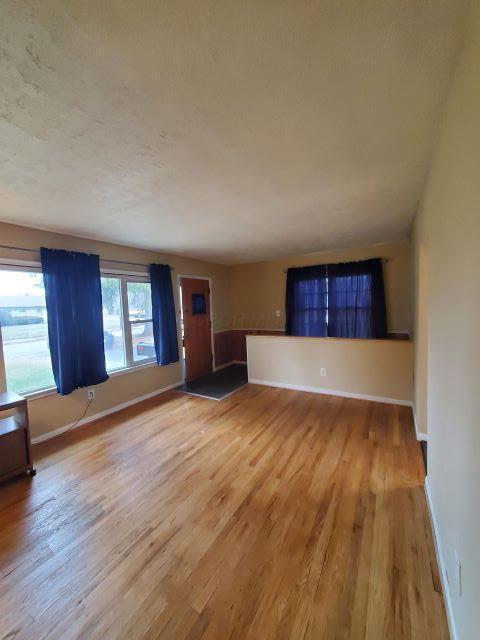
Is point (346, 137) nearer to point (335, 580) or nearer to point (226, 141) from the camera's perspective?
point (226, 141)

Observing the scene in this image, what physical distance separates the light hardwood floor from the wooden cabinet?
0.13 meters

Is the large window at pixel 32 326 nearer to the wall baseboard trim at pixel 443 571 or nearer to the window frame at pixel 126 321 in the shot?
the window frame at pixel 126 321

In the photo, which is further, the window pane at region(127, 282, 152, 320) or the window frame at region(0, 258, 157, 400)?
the window pane at region(127, 282, 152, 320)

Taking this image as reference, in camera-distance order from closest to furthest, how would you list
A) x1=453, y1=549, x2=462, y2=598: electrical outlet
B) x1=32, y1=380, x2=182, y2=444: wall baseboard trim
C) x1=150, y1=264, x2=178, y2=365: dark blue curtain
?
x1=453, y1=549, x2=462, y2=598: electrical outlet, x1=32, y1=380, x2=182, y2=444: wall baseboard trim, x1=150, y1=264, x2=178, y2=365: dark blue curtain

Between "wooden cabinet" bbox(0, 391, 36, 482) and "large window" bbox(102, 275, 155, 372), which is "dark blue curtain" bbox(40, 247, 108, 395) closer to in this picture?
"large window" bbox(102, 275, 155, 372)

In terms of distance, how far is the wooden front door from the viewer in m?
4.88

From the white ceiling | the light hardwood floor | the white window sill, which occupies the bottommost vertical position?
the light hardwood floor

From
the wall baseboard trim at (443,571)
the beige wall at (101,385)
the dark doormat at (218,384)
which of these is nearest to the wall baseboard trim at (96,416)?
the beige wall at (101,385)

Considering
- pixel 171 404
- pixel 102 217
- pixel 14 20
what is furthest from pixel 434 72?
pixel 171 404

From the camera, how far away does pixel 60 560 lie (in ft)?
4.95

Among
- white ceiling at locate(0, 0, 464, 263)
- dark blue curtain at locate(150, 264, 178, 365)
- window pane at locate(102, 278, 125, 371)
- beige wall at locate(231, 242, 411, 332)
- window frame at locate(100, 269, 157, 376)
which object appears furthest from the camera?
beige wall at locate(231, 242, 411, 332)

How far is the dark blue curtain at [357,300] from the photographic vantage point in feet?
14.9

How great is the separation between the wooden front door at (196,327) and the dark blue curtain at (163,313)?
0.44 m

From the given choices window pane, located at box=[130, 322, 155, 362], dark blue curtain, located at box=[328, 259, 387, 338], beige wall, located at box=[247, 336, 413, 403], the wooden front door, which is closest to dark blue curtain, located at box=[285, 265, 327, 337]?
dark blue curtain, located at box=[328, 259, 387, 338]
